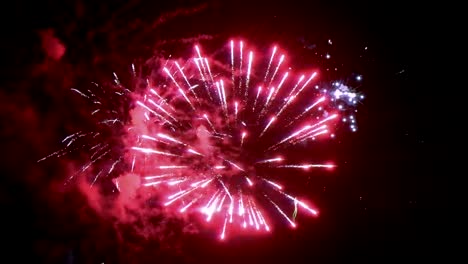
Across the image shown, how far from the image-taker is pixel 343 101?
738 cm

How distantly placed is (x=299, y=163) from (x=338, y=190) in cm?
120

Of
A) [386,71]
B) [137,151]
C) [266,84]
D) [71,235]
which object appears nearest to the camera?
[266,84]

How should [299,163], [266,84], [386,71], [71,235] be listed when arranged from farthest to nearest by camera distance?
[299,163], [71,235], [386,71], [266,84]

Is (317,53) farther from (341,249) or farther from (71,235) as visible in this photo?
A: (71,235)

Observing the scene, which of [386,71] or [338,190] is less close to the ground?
[386,71]

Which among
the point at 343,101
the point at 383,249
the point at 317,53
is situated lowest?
the point at 383,249

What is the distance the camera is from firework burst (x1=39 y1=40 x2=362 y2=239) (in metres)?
6.09

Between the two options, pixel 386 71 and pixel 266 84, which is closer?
pixel 266 84

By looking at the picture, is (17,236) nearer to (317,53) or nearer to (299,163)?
(299,163)

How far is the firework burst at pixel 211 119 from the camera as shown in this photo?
6090 millimetres

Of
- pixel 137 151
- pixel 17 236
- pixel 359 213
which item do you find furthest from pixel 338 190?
pixel 17 236

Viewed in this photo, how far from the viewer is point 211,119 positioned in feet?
21.0

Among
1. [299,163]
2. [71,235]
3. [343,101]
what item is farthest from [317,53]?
[71,235]

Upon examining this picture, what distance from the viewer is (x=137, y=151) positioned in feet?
22.0
